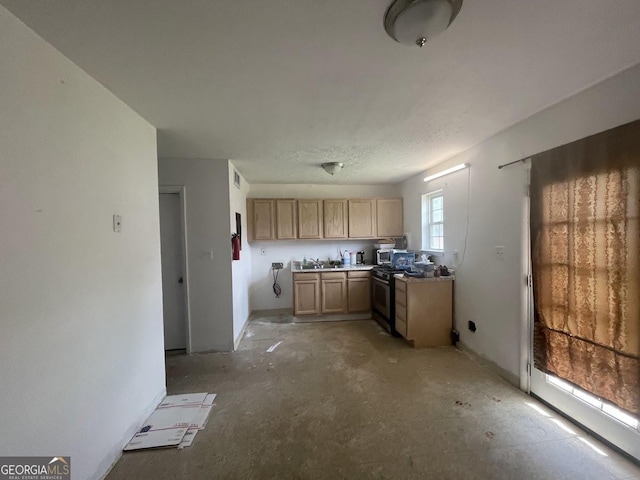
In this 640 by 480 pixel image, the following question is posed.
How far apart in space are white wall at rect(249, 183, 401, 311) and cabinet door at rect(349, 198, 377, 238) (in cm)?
34

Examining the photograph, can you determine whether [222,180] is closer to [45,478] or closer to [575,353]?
[45,478]

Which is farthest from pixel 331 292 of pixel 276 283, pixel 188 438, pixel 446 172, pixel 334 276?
pixel 188 438

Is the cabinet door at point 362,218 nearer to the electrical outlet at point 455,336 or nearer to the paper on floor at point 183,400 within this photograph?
A: the electrical outlet at point 455,336

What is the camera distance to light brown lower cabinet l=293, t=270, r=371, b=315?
172 inches

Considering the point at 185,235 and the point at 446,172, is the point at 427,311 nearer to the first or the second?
the point at 446,172

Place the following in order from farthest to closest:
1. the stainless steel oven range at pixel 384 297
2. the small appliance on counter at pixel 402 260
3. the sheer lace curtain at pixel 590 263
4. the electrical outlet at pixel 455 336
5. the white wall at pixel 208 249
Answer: the small appliance on counter at pixel 402 260 < the stainless steel oven range at pixel 384 297 < the electrical outlet at pixel 455 336 < the white wall at pixel 208 249 < the sheer lace curtain at pixel 590 263

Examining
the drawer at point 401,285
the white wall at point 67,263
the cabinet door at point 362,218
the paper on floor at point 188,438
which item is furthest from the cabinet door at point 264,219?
the paper on floor at point 188,438

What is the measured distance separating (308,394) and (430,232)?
301cm

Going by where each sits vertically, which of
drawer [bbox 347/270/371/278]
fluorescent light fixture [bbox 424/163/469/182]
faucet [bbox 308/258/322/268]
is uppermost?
fluorescent light fixture [bbox 424/163/469/182]

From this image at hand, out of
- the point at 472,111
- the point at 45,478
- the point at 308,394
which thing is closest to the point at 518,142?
the point at 472,111

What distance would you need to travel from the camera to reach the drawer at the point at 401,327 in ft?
11.1

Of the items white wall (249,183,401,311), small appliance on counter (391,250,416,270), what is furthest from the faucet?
small appliance on counter (391,250,416,270)

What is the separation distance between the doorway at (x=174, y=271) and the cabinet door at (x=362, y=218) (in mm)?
Answer: 2767

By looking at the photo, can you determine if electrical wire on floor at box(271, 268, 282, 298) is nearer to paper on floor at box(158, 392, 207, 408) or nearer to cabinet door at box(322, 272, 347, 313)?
cabinet door at box(322, 272, 347, 313)
